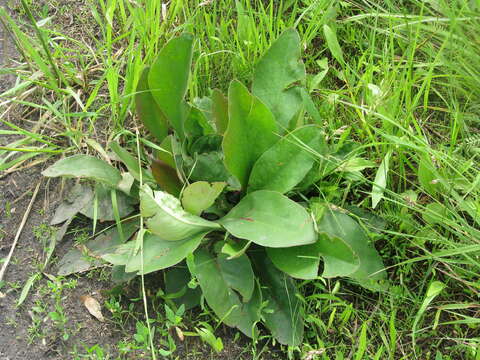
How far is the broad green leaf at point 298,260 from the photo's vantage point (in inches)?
56.7

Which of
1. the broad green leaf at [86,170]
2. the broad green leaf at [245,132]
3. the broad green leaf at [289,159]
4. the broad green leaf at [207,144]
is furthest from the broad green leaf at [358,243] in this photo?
the broad green leaf at [86,170]

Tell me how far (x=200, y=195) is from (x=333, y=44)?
2.71ft

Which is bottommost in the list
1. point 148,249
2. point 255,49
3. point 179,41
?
point 148,249

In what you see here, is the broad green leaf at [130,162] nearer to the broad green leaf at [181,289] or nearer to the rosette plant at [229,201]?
the rosette plant at [229,201]

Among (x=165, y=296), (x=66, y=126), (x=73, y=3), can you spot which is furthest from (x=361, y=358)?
(x=73, y=3)

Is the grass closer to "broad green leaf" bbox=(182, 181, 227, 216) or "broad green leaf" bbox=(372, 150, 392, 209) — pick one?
"broad green leaf" bbox=(372, 150, 392, 209)

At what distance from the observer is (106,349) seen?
1.49 m

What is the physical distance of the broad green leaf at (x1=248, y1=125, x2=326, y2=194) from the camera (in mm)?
1505

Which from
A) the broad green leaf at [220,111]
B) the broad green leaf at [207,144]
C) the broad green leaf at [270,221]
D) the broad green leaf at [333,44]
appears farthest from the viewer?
the broad green leaf at [333,44]

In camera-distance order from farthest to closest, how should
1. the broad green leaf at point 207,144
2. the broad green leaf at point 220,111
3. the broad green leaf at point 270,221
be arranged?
the broad green leaf at point 207,144, the broad green leaf at point 220,111, the broad green leaf at point 270,221

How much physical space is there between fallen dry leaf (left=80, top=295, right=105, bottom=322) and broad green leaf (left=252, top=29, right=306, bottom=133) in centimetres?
72

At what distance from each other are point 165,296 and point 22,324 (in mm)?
400

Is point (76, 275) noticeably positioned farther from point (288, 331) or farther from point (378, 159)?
point (378, 159)

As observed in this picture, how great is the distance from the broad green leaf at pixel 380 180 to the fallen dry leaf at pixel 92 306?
2.73 feet
